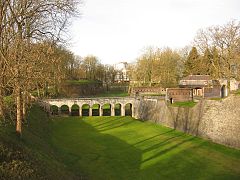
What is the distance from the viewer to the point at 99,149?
20766mm

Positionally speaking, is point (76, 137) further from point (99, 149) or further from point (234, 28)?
point (234, 28)

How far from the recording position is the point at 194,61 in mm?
52750

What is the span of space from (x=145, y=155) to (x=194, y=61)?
36453mm

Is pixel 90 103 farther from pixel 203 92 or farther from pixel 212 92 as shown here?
pixel 212 92

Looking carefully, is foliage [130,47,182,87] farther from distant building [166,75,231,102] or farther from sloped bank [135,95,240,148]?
sloped bank [135,95,240,148]

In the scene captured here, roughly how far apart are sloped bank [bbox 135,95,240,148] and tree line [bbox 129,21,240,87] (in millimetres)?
9195

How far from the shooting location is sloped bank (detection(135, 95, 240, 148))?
1920 centimetres

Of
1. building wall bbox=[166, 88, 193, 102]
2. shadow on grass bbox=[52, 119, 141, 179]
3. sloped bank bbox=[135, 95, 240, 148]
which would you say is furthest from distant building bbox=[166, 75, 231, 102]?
shadow on grass bbox=[52, 119, 141, 179]

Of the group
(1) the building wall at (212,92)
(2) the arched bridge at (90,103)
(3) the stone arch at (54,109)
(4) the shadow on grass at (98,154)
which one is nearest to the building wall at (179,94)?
(1) the building wall at (212,92)

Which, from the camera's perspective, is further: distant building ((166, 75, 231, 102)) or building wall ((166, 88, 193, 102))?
building wall ((166, 88, 193, 102))

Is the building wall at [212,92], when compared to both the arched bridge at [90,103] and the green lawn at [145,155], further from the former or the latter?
the arched bridge at [90,103]

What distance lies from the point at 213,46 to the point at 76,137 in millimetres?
21209

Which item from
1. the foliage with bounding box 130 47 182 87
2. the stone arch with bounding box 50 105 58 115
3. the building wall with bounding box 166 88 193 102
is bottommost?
the stone arch with bounding box 50 105 58 115

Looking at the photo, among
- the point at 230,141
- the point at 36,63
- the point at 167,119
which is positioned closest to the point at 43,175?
the point at 36,63
